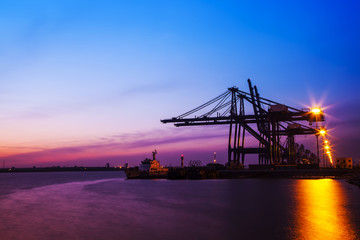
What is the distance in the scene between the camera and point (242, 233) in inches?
627

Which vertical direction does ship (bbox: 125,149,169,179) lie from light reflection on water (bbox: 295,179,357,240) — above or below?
above

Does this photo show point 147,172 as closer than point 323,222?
No

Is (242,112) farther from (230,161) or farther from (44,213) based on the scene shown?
(44,213)

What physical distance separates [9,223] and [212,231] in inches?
513

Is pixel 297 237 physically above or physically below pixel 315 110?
below

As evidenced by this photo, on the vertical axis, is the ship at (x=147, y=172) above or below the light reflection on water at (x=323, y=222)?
above

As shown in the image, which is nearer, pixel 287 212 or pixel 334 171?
pixel 287 212

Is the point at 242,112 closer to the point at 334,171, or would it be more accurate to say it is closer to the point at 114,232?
the point at 334,171

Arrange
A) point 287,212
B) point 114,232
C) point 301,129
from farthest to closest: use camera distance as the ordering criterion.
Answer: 1. point 301,129
2. point 287,212
3. point 114,232

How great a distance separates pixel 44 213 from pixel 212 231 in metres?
14.5

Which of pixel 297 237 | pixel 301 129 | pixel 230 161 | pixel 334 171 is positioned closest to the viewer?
pixel 297 237

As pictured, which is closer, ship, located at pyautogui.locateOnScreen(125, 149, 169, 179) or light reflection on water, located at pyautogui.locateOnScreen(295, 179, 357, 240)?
light reflection on water, located at pyautogui.locateOnScreen(295, 179, 357, 240)

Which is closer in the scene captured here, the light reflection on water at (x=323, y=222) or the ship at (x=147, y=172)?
the light reflection on water at (x=323, y=222)

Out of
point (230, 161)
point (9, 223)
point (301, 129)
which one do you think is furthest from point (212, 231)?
point (301, 129)
